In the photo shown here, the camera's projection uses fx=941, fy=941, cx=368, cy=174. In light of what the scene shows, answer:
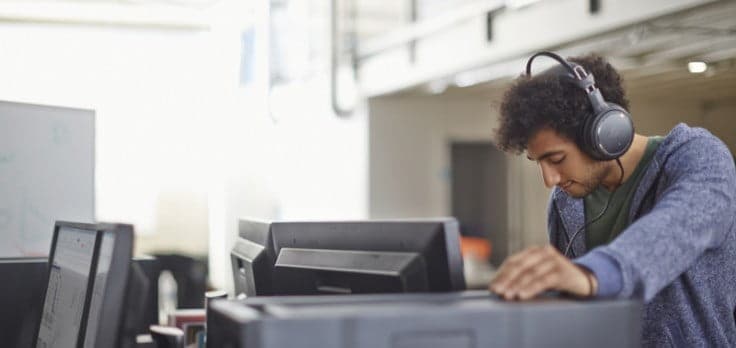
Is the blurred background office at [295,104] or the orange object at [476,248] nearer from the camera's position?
the blurred background office at [295,104]

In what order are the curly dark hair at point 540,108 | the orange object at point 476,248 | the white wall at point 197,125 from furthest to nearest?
the white wall at point 197,125
the orange object at point 476,248
the curly dark hair at point 540,108

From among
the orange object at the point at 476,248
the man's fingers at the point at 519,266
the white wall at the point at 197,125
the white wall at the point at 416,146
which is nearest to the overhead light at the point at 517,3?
the white wall at the point at 416,146

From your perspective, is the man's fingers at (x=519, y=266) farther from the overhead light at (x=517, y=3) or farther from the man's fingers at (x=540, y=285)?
the overhead light at (x=517, y=3)

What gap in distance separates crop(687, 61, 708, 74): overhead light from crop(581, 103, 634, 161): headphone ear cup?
411cm

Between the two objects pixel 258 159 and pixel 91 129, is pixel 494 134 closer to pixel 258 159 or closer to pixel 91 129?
pixel 91 129

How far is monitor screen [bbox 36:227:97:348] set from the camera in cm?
151

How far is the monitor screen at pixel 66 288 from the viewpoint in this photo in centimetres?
151

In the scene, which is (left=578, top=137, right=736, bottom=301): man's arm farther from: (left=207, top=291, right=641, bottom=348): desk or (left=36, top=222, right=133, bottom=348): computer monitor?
(left=36, top=222, right=133, bottom=348): computer monitor

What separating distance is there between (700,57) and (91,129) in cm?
382

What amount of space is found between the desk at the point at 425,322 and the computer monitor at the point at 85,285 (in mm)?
275

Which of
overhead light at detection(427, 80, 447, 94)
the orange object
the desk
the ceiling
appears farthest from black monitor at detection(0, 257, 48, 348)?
the orange object

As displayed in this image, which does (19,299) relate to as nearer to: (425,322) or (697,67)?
(425,322)

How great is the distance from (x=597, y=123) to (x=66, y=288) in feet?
3.10

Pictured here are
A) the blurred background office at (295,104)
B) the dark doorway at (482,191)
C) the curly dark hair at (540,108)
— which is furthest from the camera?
the dark doorway at (482,191)
